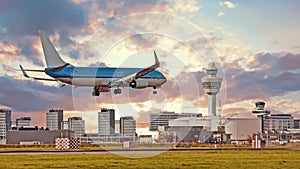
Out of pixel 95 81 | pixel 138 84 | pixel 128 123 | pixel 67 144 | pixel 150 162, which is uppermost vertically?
pixel 95 81

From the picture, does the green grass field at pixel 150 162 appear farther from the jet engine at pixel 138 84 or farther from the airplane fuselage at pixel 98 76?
the airplane fuselage at pixel 98 76

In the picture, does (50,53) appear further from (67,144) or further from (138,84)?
(67,144)

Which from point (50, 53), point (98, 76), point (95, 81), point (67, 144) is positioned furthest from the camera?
point (67, 144)

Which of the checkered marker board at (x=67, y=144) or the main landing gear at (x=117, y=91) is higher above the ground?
the main landing gear at (x=117, y=91)

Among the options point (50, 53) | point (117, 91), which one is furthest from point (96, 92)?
point (50, 53)

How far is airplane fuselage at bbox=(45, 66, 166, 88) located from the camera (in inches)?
3211

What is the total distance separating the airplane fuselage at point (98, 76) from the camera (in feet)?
268

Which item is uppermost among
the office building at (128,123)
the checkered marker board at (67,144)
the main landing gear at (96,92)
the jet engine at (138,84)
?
the jet engine at (138,84)

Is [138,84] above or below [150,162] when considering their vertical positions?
above

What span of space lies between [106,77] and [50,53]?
549 inches

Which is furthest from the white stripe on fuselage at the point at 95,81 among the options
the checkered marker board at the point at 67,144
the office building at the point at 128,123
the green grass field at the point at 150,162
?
the checkered marker board at the point at 67,144

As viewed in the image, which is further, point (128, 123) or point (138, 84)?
point (128, 123)

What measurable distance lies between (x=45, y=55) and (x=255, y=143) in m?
63.7

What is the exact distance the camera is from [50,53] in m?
91.7
